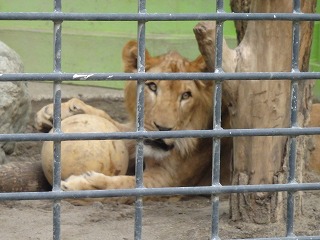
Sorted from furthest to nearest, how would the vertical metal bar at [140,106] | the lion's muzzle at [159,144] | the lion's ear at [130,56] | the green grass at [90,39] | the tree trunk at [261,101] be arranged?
the green grass at [90,39], the lion's ear at [130,56], the lion's muzzle at [159,144], the tree trunk at [261,101], the vertical metal bar at [140,106]

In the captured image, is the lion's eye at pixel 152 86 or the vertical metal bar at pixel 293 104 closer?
the vertical metal bar at pixel 293 104

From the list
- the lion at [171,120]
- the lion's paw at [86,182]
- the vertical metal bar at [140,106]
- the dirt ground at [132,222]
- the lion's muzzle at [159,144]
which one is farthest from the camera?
the lion's muzzle at [159,144]

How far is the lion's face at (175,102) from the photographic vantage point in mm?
5262

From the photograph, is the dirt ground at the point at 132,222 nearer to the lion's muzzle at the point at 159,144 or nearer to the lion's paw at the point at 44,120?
the lion's muzzle at the point at 159,144

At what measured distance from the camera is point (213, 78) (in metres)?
2.91

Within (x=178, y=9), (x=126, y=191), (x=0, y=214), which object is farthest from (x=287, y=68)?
(x=178, y=9)

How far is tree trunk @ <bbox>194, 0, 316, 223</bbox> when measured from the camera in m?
3.94

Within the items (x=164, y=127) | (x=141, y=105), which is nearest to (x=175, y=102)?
(x=164, y=127)

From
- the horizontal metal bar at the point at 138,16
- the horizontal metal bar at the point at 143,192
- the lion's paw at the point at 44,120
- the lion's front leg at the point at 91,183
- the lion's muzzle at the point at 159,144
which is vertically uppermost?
the horizontal metal bar at the point at 138,16

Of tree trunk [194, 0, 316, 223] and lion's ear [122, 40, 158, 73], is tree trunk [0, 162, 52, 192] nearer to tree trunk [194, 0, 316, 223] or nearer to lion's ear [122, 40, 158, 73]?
lion's ear [122, 40, 158, 73]

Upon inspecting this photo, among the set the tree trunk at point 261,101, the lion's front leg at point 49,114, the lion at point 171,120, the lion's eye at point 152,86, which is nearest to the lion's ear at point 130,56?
the lion at point 171,120

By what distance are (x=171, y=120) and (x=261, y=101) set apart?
1182mm

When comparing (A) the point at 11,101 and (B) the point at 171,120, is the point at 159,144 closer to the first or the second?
(B) the point at 171,120

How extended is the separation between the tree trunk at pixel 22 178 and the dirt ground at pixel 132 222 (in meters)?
0.27
